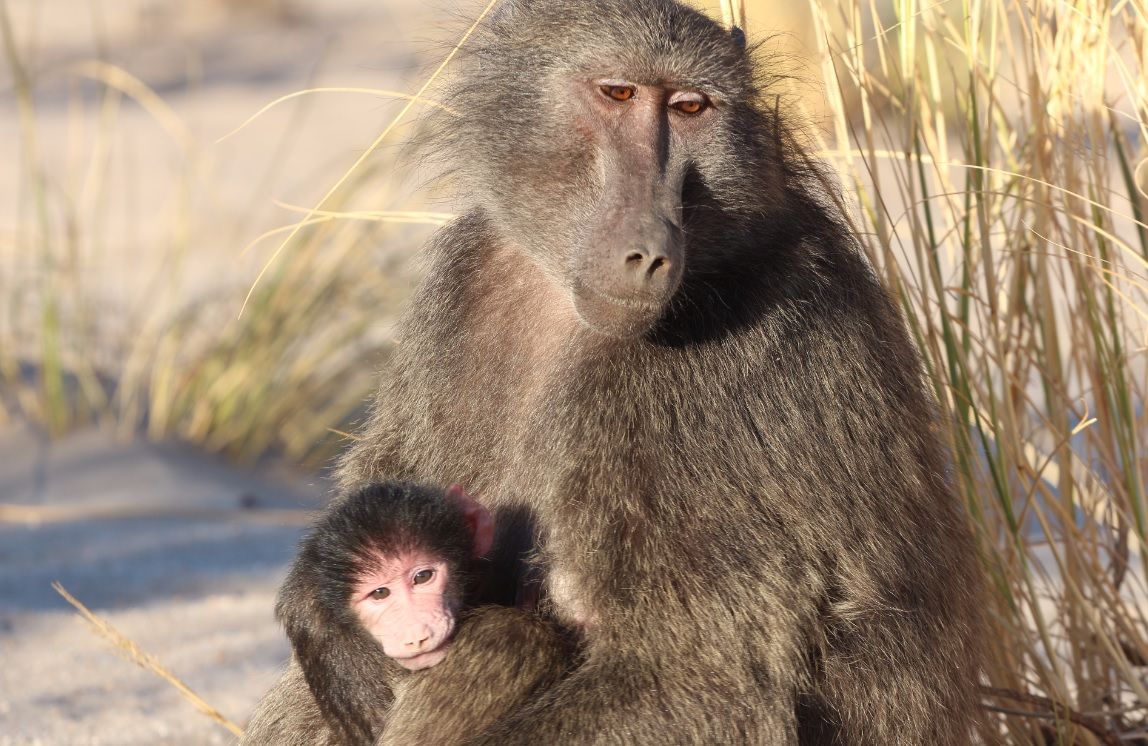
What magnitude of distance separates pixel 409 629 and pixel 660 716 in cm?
46

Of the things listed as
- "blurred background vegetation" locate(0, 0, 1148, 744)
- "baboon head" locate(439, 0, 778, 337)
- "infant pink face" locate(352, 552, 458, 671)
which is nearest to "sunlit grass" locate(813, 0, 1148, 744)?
"blurred background vegetation" locate(0, 0, 1148, 744)

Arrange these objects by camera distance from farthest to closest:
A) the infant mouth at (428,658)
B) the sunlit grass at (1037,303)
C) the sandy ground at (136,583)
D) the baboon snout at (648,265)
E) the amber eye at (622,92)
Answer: the sandy ground at (136,583) → the sunlit grass at (1037,303) → the infant mouth at (428,658) → the amber eye at (622,92) → the baboon snout at (648,265)

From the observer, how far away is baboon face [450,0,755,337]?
89.9 inches

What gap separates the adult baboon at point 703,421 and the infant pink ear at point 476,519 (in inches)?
2.7

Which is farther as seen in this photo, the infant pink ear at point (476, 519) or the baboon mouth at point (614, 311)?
the infant pink ear at point (476, 519)

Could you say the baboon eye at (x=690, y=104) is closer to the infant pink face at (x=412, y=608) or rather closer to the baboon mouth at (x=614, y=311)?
the baboon mouth at (x=614, y=311)

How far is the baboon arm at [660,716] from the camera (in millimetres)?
2268

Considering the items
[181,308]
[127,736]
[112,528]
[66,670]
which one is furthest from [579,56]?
[181,308]

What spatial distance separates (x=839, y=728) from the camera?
2414mm

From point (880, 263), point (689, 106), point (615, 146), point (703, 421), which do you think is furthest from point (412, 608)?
point (880, 263)

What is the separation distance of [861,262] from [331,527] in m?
1.02

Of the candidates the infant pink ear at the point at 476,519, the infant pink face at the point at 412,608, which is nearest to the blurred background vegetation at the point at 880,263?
the infant pink ear at the point at 476,519

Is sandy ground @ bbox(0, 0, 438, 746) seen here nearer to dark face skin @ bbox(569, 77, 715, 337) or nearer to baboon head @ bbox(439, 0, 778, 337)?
baboon head @ bbox(439, 0, 778, 337)

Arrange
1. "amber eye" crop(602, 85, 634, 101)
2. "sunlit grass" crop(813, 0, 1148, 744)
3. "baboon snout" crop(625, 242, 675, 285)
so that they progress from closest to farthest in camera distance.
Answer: "baboon snout" crop(625, 242, 675, 285) → "amber eye" crop(602, 85, 634, 101) → "sunlit grass" crop(813, 0, 1148, 744)
